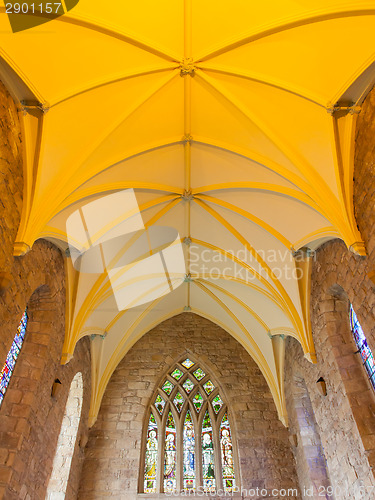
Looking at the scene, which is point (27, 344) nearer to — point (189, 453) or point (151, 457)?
point (151, 457)

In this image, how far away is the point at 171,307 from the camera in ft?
36.6

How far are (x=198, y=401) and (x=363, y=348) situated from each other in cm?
477

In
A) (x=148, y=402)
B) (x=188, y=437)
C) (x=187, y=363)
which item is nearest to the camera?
(x=188, y=437)

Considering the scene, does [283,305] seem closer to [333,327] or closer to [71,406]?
[333,327]

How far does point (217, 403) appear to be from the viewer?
976 centimetres

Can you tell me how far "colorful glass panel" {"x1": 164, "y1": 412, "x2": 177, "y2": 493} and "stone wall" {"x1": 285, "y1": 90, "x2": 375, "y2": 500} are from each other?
340 centimetres

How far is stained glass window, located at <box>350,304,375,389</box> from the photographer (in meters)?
6.21

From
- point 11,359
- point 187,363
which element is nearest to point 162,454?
point 187,363

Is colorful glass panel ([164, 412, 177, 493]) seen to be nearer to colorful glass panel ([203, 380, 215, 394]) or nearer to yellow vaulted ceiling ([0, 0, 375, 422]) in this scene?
colorful glass panel ([203, 380, 215, 394])

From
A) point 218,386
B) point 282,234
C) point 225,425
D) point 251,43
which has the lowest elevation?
point 225,425

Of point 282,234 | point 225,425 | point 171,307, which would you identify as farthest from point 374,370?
point 171,307

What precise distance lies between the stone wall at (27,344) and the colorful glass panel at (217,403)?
346cm

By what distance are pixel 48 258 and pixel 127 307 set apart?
339 cm

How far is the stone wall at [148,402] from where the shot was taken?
8312 mm
